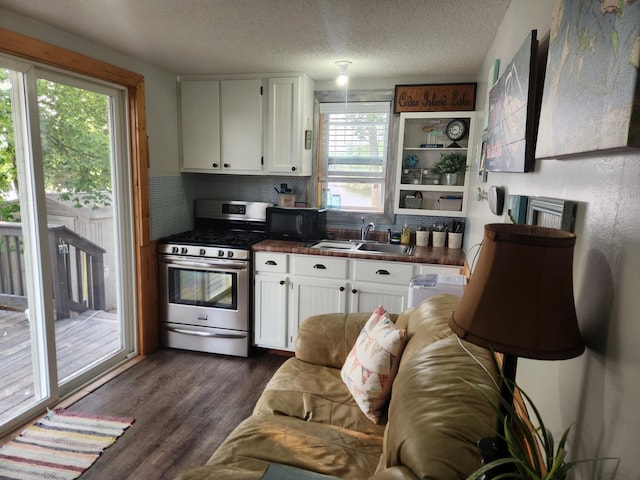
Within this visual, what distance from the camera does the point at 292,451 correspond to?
5.21 ft

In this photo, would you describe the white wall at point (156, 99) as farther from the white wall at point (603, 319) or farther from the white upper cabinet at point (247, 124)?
the white wall at point (603, 319)

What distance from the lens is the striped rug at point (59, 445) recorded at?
2.10 m

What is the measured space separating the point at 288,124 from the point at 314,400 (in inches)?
93.8

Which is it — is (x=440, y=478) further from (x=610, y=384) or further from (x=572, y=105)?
(x=572, y=105)

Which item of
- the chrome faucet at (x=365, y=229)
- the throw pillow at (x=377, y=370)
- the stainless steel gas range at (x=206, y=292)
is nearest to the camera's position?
the throw pillow at (x=377, y=370)

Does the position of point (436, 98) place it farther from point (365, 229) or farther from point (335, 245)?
point (335, 245)

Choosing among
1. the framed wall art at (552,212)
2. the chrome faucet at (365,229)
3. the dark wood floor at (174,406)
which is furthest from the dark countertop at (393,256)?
the framed wall art at (552,212)

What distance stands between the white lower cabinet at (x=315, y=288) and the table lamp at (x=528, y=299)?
2.29 m

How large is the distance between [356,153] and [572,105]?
9.78ft

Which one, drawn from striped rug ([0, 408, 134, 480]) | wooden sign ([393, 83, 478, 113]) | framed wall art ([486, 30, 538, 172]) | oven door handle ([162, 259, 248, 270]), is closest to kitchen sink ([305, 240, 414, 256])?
oven door handle ([162, 259, 248, 270])

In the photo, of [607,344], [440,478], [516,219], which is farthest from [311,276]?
[607,344]

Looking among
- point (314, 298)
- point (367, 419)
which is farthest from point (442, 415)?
point (314, 298)

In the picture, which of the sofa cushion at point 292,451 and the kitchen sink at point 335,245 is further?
the kitchen sink at point 335,245

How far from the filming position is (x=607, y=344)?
751mm
